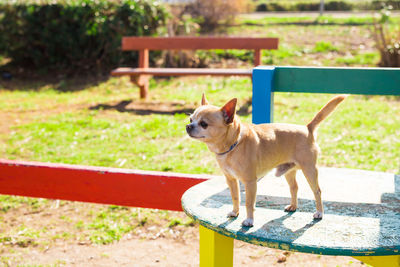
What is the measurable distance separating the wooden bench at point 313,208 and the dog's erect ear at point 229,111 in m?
0.47

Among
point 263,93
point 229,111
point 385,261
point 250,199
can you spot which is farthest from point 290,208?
point 263,93

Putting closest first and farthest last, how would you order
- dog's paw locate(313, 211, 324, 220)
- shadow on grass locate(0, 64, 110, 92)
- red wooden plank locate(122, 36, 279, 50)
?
dog's paw locate(313, 211, 324, 220) → red wooden plank locate(122, 36, 279, 50) → shadow on grass locate(0, 64, 110, 92)

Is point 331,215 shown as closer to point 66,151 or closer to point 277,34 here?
point 66,151

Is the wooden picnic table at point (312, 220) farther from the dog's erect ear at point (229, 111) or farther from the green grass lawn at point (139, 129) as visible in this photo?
the green grass lawn at point (139, 129)

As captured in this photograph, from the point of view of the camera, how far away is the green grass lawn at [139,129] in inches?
166

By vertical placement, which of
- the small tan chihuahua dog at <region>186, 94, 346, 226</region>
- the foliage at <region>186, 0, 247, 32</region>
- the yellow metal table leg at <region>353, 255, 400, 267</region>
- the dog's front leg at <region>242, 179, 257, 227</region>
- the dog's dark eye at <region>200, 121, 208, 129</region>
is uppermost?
the foliage at <region>186, 0, 247, 32</region>

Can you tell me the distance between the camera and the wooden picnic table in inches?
75.8

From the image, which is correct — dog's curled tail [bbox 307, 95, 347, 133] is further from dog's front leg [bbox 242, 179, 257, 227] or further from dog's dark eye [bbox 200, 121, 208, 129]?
dog's dark eye [bbox 200, 121, 208, 129]

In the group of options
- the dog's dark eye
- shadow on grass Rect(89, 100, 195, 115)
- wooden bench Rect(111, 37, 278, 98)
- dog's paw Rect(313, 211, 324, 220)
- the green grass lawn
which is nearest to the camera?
the dog's dark eye

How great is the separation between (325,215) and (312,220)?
104 mm

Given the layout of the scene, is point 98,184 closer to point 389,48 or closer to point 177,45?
point 177,45

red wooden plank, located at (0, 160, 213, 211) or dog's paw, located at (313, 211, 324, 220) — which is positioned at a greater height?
dog's paw, located at (313, 211, 324, 220)

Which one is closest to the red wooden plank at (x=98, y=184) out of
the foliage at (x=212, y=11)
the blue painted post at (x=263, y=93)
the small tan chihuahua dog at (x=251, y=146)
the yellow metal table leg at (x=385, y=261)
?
the blue painted post at (x=263, y=93)

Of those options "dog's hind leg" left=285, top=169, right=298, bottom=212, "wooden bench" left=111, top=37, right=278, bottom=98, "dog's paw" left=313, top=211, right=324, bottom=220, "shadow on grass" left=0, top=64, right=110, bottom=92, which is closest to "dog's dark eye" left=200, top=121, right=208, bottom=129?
"dog's hind leg" left=285, top=169, right=298, bottom=212
